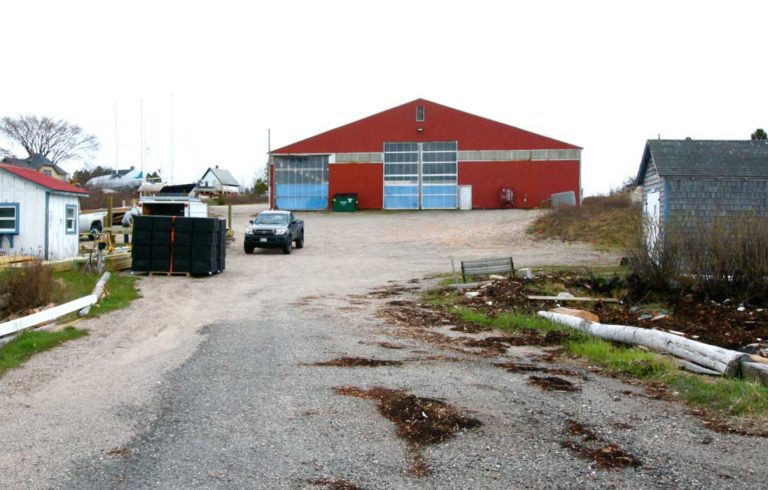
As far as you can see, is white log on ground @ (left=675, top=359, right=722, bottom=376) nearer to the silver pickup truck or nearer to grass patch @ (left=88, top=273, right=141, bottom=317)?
grass patch @ (left=88, top=273, right=141, bottom=317)

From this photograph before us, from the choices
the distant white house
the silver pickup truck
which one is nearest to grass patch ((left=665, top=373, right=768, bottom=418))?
the silver pickup truck

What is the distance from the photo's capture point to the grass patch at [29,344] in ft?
31.3

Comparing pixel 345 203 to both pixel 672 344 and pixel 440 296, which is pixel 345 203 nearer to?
pixel 440 296

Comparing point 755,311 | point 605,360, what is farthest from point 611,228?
point 605,360

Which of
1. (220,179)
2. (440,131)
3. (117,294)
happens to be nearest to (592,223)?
(440,131)

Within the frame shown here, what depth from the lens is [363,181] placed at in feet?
181

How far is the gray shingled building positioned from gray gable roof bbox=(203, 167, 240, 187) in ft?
319

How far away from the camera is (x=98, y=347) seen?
35.3 feet

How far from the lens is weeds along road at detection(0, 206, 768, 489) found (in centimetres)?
514

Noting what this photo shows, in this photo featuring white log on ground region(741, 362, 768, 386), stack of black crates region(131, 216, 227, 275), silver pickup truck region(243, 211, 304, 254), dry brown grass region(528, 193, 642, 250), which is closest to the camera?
white log on ground region(741, 362, 768, 386)

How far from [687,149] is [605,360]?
59.2ft

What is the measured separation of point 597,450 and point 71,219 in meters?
22.3

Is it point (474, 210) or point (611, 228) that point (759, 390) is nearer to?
point (611, 228)

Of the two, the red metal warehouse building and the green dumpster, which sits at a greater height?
the red metal warehouse building
